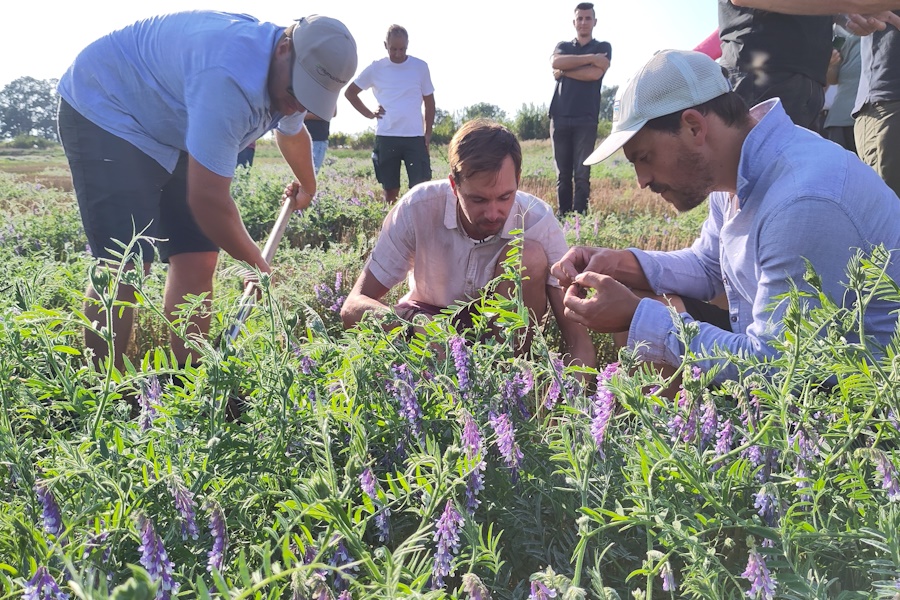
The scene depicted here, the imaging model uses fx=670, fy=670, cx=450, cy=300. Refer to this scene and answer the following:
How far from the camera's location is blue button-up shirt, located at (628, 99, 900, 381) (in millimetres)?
1771

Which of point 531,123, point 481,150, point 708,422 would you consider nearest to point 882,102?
point 481,150

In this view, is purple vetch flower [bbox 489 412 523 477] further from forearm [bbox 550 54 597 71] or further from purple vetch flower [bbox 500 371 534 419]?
forearm [bbox 550 54 597 71]

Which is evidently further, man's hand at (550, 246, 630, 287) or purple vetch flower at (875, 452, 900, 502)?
man's hand at (550, 246, 630, 287)

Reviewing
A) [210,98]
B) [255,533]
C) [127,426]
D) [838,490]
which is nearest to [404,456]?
[255,533]

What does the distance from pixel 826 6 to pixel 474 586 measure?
9.20 ft

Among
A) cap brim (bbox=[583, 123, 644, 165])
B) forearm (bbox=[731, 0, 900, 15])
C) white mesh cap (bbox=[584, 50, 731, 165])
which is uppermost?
forearm (bbox=[731, 0, 900, 15])

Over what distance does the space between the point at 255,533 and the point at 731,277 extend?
1773 mm

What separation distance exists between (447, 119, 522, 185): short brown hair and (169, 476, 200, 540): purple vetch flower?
179cm

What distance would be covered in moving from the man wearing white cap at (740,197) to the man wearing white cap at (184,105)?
3.67 feet

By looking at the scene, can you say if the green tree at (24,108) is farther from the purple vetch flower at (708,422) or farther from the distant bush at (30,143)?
the purple vetch flower at (708,422)

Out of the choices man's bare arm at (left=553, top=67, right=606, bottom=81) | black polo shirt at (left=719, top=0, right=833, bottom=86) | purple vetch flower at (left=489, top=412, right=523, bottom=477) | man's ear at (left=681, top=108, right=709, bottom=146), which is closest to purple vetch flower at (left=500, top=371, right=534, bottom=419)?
purple vetch flower at (left=489, top=412, right=523, bottom=477)

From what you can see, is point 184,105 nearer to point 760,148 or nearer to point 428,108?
point 760,148

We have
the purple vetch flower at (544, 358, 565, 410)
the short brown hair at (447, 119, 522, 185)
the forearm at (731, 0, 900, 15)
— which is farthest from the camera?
the forearm at (731, 0, 900, 15)

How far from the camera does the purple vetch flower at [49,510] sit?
0.94m
